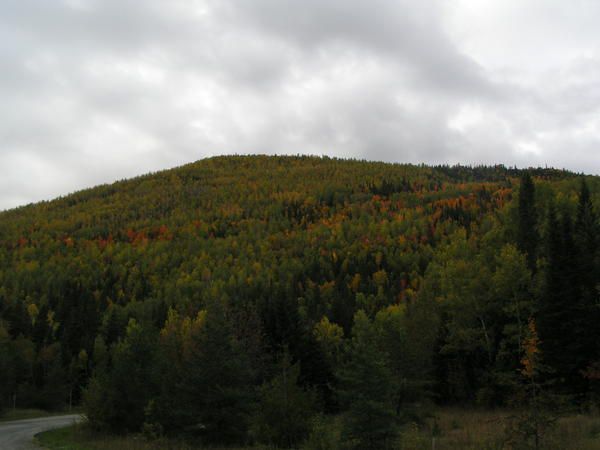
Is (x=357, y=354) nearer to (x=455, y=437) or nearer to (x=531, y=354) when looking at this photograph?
(x=531, y=354)

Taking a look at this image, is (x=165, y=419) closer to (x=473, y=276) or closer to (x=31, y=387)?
(x=473, y=276)

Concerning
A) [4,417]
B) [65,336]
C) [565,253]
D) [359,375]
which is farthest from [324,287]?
[359,375]

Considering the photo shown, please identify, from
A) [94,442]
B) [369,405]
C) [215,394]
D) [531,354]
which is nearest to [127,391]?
[94,442]

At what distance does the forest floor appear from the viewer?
18.1 meters

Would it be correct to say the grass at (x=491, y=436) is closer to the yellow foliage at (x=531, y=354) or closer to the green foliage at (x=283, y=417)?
the yellow foliage at (x=531, y=354)

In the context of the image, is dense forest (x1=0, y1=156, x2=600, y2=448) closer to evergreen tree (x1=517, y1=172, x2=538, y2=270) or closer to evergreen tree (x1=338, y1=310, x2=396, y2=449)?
evergreen tree (x1=338, y1=310, x2=396, y2=449)

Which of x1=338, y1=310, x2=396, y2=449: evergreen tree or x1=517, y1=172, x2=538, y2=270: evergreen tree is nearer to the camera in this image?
x1=338, y1=310, x2=396, y2=449: evergreen tree

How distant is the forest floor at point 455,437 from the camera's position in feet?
59.5

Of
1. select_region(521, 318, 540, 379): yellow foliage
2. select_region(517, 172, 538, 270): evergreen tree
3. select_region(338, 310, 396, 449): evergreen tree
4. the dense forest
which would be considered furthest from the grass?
select_region(517, 172, 538, 270): evergreen tree

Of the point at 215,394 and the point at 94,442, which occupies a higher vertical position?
the point at 215,394

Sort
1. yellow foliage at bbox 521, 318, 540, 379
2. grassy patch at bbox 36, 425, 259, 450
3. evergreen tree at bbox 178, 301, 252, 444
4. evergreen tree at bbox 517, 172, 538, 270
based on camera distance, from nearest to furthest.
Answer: yellow foliage at bbox 521, 318, 540, 379, evergreen tree at bbox 178, 301, 252, 444, grassy patch at bbox 36, 425, 259, 450, evergreen tree at bbox 517, 172, 538, 270

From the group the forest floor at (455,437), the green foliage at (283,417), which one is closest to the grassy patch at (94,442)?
the forest floor at (455,437)

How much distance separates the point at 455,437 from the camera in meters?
23.8

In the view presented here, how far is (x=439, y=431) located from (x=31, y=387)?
2004 inches
